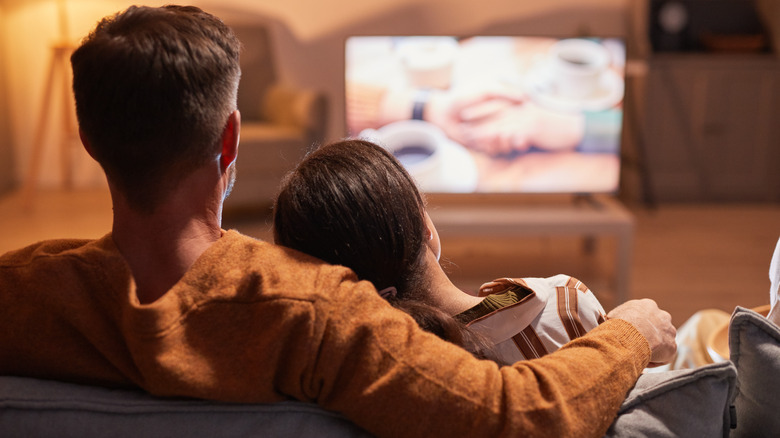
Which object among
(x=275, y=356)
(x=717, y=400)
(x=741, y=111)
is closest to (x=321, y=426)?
(x=275, y=356)

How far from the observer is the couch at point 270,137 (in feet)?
13.4

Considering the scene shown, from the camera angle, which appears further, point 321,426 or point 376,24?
point 376,24

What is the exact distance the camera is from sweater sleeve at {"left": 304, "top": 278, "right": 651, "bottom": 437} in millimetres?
772

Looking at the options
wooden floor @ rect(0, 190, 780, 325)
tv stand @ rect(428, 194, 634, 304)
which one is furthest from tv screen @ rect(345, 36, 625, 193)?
wooden floor @ rect(0, 190, 780, 325)

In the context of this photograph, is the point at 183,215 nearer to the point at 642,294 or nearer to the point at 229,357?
the point at 229,357

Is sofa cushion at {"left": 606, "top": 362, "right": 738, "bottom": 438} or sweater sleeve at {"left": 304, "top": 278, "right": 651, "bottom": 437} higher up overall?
sweater sleeve at {"left": 304, "top": 278, "right": 651, "bottom": 437}

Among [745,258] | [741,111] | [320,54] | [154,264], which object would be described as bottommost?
[745,258]

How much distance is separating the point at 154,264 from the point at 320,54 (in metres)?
4.44

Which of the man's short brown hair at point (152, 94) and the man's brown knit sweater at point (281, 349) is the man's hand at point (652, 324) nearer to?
the man's brown knit sweater at point (281, 349)

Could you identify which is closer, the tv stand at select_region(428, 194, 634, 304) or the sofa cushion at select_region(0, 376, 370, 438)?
the sofa cushion at select_region(0, 376, 370, 438)

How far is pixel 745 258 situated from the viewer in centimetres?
369

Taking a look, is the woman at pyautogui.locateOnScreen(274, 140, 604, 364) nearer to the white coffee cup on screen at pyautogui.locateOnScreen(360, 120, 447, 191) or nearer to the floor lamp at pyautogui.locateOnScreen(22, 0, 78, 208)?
the white coffee cup on screen at pyautogui.locateOnScreen(360, 120, 447, 191)

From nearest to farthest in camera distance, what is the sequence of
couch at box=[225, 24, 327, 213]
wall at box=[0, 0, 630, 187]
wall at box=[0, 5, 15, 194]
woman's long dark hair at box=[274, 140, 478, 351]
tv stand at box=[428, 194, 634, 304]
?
1. woman's long dark hair at box=[274, 140, 478, 351]
2. tv stand at box=[428, 194, 634, 304]
3. couch at box=[225, 24, 327, 213]
4. wall at box=[0, 5, 15, 194]
5. wall at box=[0, 0, 630, 187]

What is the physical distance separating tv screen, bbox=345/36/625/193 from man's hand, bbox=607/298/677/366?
236 centimetres
